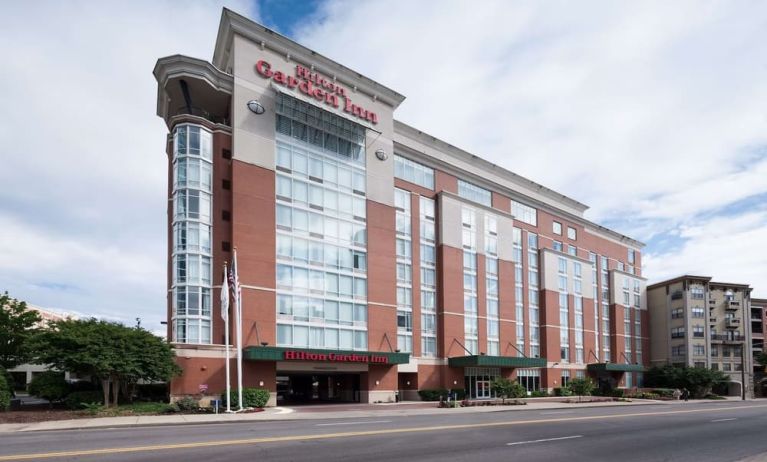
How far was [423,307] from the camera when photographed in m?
55.0

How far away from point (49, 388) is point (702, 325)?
84.4m

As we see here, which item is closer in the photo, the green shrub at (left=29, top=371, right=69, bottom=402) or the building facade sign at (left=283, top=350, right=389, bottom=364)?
the green shrub at (left=29, top=371, right=69, bottom=402)

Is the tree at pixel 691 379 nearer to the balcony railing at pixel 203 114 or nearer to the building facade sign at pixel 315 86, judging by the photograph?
the building facade sign at pixel 315 86

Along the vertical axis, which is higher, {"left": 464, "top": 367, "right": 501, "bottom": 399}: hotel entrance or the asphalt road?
the asphalt road

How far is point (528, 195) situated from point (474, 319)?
19.1m

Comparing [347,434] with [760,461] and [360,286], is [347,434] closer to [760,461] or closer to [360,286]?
[760,461]

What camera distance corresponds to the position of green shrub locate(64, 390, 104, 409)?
109ft

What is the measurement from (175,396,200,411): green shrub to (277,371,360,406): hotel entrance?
12.0 meters

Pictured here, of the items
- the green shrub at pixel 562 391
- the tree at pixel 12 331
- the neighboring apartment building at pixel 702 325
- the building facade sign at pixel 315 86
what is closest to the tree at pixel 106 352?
the tree at pixel 12 331

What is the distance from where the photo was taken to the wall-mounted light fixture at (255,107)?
43500 mm

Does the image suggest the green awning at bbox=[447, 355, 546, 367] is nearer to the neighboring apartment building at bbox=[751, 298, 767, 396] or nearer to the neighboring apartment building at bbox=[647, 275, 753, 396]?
the neighboring apartment building at bbox=[647, 275, 753, 396]

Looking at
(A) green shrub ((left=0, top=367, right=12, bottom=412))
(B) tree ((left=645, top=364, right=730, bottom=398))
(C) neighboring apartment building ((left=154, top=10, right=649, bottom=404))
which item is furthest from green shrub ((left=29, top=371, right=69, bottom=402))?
(B) tree ((left=645, top=364, right=730, bottom=398))

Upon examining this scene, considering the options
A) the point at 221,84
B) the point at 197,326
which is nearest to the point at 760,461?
the point at 197,326

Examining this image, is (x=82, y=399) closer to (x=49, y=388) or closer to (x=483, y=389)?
(x=49, y=388)
